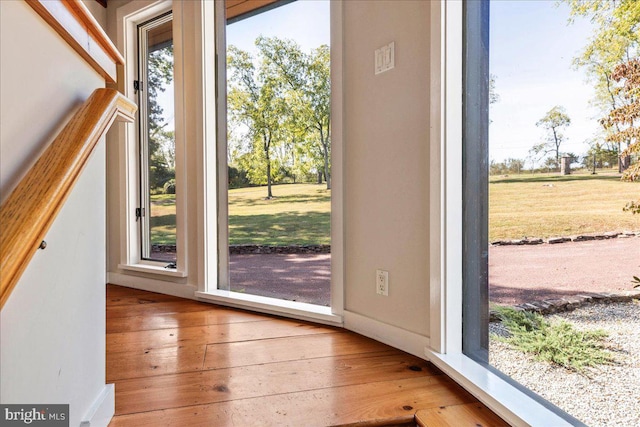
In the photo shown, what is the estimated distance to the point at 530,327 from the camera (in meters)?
1.44

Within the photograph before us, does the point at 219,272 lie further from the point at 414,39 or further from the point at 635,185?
the point at 635,185

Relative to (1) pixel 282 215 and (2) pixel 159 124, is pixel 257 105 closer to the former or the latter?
(1) pixel 282 215

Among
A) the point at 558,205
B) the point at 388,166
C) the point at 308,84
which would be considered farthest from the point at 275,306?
the point at 558,205

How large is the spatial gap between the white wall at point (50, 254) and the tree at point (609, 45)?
140 cm

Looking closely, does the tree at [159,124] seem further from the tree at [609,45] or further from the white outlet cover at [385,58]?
the tree at [609,45]

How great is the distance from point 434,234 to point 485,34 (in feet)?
2.58

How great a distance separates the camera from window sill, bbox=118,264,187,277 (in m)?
2.99

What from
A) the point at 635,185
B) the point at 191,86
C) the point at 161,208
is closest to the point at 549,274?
the point at 635,185

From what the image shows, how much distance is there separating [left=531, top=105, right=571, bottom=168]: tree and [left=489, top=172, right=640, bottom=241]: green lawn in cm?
8

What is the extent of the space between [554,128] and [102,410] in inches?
64.1

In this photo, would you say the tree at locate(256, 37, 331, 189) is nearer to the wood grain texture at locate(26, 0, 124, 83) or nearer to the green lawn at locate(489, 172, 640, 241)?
the green lawn at locate(489, 172, 640, 241)

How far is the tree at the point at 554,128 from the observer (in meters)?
1.33

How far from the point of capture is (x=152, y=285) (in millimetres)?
3176

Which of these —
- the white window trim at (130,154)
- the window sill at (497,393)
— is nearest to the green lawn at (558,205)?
the window sill at (497,393)
